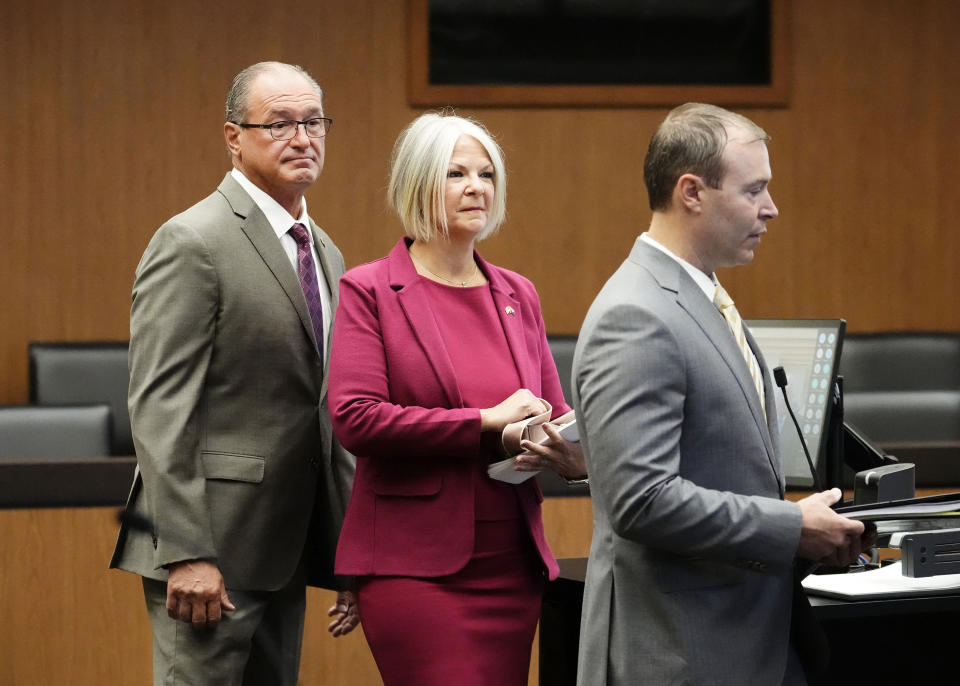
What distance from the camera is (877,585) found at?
2.10 metres

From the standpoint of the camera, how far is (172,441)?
202 centimetres

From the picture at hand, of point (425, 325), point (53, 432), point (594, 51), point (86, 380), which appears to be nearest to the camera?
point (425, 325)

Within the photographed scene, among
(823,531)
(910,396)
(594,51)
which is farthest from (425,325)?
(594,51)

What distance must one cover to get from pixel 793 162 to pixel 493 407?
4293 mm

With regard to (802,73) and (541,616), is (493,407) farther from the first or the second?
(802,73)

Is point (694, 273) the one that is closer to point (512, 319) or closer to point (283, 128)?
point (512, 319)

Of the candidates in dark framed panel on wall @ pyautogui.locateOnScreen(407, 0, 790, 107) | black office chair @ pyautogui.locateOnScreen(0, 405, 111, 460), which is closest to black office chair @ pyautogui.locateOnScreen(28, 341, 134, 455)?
black office chair @ pyautogui.locateOnScreen(0, 405, 111, 460)

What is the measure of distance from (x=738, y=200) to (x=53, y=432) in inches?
117

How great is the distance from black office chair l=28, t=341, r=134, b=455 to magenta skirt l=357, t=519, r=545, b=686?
136 inches

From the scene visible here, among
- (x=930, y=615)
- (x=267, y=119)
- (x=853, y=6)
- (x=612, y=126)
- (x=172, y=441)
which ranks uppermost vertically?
(x=853, y=6)

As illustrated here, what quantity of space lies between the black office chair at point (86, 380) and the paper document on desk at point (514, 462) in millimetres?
3488

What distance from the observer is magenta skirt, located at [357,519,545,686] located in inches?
74.8

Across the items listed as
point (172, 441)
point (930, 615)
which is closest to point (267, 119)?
point (172, 441)

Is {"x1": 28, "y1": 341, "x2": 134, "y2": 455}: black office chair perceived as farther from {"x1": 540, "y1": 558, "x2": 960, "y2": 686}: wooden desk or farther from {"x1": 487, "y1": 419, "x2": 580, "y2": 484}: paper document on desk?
{"x1": 487, "y1": 419, "x2": 580, "y2": 484}: paper document on desk
